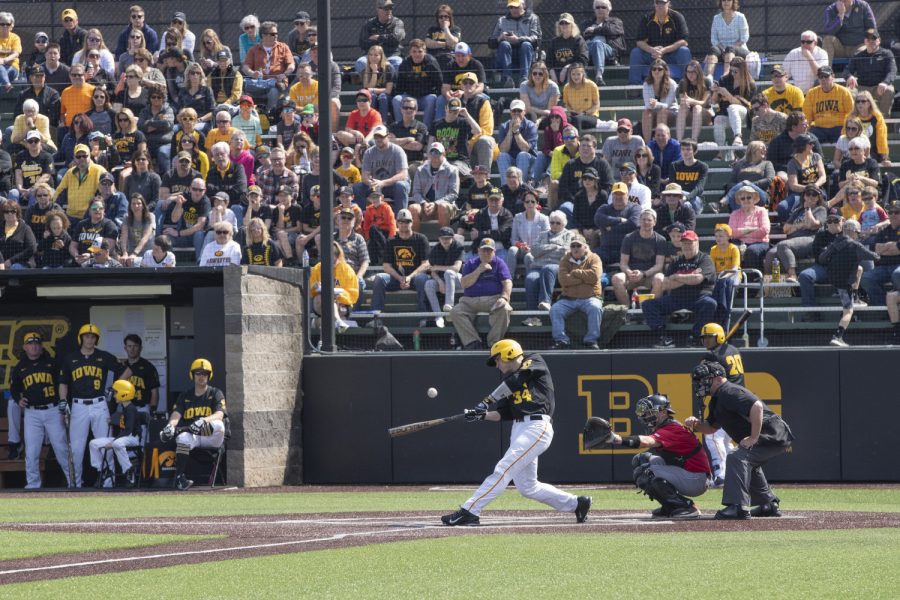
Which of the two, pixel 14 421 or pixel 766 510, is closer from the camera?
pixel 766 510

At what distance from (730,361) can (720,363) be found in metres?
0.72

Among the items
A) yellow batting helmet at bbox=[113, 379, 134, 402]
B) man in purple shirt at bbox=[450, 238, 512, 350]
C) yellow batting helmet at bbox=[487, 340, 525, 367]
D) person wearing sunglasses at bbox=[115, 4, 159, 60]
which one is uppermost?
person wearing sunglasses at bbox=[115, 4, 159, 60]

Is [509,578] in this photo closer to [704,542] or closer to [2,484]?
[704,542]

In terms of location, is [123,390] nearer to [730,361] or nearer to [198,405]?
[198,405]

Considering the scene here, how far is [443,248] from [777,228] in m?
4.39

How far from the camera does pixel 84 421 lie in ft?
59.5

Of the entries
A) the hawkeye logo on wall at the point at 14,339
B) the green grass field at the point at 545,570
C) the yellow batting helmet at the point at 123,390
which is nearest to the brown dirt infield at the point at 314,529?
the green grass field at the point at 545,570

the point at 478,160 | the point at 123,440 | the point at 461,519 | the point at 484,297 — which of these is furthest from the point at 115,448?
the point at 461,519

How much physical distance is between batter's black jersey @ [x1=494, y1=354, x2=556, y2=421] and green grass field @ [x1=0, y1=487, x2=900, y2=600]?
54.3 inches

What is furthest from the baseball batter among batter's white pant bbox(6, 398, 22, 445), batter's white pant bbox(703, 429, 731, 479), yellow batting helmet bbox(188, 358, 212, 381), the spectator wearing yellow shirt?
batter's white pant bbox(703, 429, 731, 479)

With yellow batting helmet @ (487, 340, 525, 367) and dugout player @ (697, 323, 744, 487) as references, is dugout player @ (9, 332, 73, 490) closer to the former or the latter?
yellow batting helmet @ (487, 340, 525, 367)

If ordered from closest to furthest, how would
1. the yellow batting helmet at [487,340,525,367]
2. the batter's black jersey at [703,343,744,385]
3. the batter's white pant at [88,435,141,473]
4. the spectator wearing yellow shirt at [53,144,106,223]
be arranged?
the yellow batting helmet at [487,340,525,367], the batter's black jersey at [703,343,744,385], the batter's white pant at [88,435,141,473], the spectator wearing yellow shirt at [53,144,106,223]

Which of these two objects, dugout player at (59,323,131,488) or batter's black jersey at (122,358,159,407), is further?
batter's black jersey at (122,358,159,407)

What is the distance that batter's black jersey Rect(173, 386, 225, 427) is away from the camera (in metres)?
17.1
